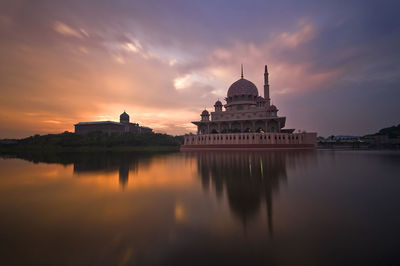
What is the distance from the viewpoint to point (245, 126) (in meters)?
49.1

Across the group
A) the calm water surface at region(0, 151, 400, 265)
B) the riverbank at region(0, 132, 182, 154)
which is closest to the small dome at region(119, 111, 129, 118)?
the riverbank at region(0, 132, 182, 154)

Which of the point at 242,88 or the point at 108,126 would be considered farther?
the point at 108,126

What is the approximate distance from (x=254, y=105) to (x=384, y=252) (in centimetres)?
5037

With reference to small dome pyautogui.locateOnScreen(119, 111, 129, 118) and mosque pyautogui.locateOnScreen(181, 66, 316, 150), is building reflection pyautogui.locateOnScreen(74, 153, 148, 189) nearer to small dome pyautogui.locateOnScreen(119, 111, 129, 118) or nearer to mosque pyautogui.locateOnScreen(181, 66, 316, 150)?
mosque pyautogui.locateOnScreen(181, 66, 316, 150)

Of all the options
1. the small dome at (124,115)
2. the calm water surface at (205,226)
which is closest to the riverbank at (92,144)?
the small dome at (124,115)

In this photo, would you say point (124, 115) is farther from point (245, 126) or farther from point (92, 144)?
point (245, 126)

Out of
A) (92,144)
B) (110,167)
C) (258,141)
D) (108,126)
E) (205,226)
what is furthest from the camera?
(108,126)

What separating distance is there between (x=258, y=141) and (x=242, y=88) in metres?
19.5

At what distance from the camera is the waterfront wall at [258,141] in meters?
39.5

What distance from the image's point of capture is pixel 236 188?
309 inches

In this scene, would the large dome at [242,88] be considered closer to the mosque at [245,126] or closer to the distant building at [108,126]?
the mosque at [245,126]

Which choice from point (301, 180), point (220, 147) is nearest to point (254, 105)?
point (220, 147)

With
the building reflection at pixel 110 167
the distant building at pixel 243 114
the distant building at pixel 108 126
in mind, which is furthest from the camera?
the distant building at pixel 108 126

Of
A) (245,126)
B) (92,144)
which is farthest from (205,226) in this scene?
(92,144)
